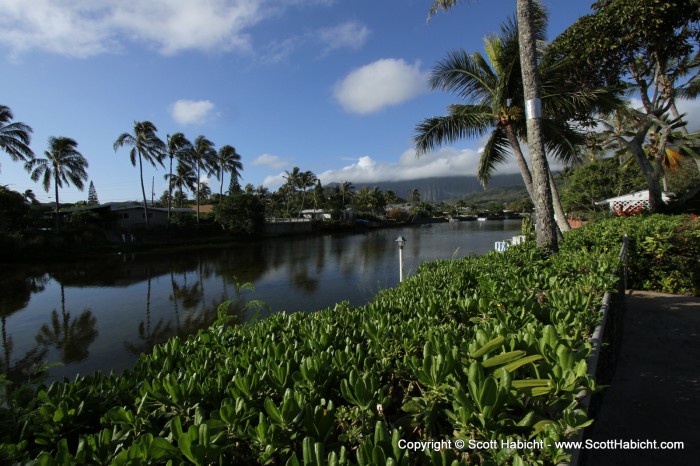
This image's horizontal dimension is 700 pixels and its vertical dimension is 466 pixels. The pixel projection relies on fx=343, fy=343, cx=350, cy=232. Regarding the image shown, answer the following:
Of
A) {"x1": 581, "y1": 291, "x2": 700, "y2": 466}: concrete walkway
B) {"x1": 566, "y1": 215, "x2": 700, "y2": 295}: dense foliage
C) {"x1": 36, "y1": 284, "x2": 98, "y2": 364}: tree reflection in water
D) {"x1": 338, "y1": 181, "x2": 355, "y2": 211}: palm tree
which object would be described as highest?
{"x1": 338, "y1": 181, "x2": 355, "y2": 211}: palm tree

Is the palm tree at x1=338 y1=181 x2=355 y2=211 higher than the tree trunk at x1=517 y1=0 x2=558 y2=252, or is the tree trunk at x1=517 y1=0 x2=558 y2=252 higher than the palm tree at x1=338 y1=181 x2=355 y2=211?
the palm tree at x1=338 y1=181 x2=355 y2=211

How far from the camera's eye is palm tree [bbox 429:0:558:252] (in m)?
6.03

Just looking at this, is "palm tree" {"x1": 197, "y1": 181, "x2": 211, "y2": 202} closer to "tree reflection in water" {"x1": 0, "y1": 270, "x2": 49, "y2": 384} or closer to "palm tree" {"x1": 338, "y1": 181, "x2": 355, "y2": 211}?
"palm tree" {"x1": 338, "y1": 181, "x2": 355, "y2": 211}

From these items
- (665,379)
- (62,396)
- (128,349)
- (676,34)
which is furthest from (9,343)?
(676,34)

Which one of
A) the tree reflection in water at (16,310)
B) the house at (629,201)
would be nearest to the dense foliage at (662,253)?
the tree reflection in water at (16,310)

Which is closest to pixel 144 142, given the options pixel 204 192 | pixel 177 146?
pixel 177 146

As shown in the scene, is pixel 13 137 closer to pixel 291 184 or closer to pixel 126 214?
pixel 126 214

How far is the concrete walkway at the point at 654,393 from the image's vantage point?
259 cm

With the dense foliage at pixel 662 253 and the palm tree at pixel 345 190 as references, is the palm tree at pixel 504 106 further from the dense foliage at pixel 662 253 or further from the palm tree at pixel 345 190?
the palm tree at pixel 345 190

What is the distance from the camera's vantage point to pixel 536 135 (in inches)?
243

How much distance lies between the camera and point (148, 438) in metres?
Result: 1.08

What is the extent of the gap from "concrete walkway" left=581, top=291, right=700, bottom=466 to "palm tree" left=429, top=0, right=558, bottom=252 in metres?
1.79

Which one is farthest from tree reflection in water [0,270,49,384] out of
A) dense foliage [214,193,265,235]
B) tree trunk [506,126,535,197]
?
dense foliage [214,193,265,235]

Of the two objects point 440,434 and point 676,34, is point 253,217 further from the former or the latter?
point 440,434
